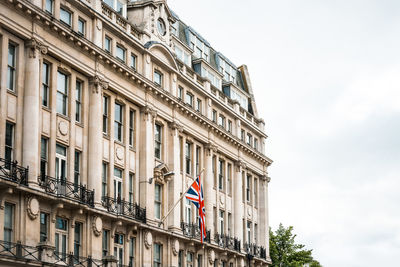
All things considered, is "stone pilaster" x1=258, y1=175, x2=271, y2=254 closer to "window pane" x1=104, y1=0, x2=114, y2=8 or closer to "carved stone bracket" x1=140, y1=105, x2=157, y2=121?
"carved stone bracket" x1=140, y1=105, x2=157, y2=121

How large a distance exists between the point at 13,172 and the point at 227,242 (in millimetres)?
27160

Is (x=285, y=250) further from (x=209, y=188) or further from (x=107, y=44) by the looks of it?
(x=107, y=44)

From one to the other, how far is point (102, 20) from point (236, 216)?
23.8m

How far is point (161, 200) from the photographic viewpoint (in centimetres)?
5275

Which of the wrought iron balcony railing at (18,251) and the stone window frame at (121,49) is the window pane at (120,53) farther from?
the wrought iron balcony railing at (18,251)

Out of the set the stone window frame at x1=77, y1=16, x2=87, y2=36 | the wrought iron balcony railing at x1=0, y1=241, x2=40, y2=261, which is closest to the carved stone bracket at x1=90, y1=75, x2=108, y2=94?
the stone window frame at x1=77, y1=16, x2=87, y2=36

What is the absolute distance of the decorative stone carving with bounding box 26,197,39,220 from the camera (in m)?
38.2

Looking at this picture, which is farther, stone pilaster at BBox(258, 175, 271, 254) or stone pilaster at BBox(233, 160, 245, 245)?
stone pilaster at BBox(258, 175, 271, 254)

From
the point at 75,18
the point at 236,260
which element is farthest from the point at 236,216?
the point at 75,18

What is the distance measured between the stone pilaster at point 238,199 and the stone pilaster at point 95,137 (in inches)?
845

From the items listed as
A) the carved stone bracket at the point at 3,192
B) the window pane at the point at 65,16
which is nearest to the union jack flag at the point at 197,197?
the window pane at the point at 65,16

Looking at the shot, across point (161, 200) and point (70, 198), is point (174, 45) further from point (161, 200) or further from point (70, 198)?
point (70, 198)

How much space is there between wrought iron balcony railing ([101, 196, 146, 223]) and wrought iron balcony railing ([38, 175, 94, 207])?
6.36 ft

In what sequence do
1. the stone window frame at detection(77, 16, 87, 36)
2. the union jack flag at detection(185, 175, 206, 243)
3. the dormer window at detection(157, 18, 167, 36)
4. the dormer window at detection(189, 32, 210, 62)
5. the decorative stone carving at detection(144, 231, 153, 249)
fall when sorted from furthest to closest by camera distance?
the dormer window at detection(189, 32, 210, 62), the dormer window at detection(157, 18, 167, 36), the union jack flag at detection(185, 175, 206, 243), the decorative stone carving at detection(144, 231, 153, 249), the stone window frame at detection(77, 16, 87, 36)
